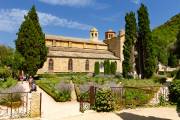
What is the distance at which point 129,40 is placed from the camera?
47.3m

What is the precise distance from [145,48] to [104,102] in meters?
27.7

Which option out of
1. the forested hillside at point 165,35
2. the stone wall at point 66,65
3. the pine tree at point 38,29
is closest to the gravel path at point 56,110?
the pine tree at point 38,29

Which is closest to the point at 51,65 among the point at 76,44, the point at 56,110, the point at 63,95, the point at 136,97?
the point at 76,44

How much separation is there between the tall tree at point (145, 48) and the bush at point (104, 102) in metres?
27.0

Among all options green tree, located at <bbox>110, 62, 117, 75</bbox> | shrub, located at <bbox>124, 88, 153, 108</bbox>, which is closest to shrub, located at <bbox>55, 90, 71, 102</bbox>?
shrub, located at <bbox>124, 88, 153, 108</bbox>

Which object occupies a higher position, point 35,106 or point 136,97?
Result: point 136,97

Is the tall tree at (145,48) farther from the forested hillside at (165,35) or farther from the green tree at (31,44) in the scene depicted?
the green tree at (31,44)

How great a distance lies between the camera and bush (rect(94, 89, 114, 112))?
17.7 metres

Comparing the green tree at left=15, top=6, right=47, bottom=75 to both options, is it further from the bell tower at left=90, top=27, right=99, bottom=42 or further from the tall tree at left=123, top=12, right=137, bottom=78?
the bell tower at left=90, top=27, right=99, bottom=42

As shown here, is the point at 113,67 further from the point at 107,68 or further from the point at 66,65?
the point at 66,65

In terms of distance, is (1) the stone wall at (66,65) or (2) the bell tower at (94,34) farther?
(2) the bell tower at (94,34)

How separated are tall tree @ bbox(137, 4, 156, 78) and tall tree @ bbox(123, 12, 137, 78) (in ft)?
5.29

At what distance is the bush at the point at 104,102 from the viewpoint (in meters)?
17.7

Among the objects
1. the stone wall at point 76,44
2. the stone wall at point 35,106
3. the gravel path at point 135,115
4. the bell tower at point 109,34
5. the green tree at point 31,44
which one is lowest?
the gravel path at point 135,115
